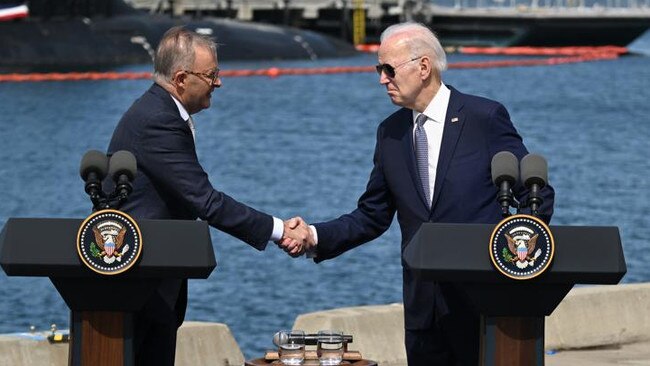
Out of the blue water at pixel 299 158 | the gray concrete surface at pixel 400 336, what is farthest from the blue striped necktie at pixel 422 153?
the blue water at pixel 299 158

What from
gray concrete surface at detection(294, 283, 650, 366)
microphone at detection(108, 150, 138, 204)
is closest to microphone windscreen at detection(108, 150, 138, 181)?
microphone at detection(108, 150, 138, 204)

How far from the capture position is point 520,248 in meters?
5.97

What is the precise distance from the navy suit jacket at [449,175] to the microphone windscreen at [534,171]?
0.51 meters

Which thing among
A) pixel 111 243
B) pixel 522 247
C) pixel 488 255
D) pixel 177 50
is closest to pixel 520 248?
pixel 522 247

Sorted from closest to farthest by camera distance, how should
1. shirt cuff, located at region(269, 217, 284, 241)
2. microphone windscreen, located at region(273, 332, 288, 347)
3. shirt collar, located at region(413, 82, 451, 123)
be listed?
microphone windscreen, located at region(273, 332, 288, 347)
shirt collar, located at region(413, 82, 451, 123)
shirt cuff, located at region(269, 217, 284, 241)

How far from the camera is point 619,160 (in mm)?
38500

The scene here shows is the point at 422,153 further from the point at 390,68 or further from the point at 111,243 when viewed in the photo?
the point at 111,243

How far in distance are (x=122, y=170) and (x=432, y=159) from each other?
144 centimetres

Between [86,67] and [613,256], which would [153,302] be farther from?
[86,67]

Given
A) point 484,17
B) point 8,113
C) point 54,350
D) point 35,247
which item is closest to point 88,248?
point 35,247

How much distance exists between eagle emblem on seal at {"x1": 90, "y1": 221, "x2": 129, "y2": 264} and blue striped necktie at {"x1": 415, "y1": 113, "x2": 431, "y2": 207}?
1543 millimetres

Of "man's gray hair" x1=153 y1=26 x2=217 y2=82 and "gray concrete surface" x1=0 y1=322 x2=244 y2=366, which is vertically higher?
"man's gray hair" x1=153 y1=26 x2=217 y2=82

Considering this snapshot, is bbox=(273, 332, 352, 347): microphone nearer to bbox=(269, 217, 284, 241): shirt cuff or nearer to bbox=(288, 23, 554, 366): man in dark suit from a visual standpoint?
bbox=(288, 23, 554, 366): man in dark suit

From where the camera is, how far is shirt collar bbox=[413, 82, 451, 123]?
7.09 metres
